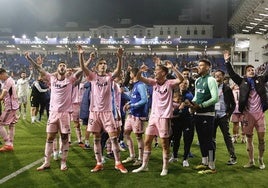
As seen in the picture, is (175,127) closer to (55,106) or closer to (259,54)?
(55,106)

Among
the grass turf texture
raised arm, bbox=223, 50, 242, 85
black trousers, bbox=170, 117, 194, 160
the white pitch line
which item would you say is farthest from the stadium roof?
the white pitch line

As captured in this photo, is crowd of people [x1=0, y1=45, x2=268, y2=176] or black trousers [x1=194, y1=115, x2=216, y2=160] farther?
black trousers [x1=194, y1=115, x2=216, y2=160]

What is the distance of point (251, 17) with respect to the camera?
43219mm

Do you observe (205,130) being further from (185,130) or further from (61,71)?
(61,71)

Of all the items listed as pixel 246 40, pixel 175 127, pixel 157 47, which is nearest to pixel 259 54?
pixel 246 40

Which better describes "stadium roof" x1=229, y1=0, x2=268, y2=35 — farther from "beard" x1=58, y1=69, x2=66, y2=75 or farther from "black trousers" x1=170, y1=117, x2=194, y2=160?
"beard" x1=58, y1=69, x2=66, y2=75

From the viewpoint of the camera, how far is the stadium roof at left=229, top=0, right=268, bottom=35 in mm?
38375

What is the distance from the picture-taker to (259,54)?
4838 centimetres

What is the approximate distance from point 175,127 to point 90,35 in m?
76.2

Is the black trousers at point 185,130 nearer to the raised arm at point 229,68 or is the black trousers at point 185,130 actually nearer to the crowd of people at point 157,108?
the crowd of people at point 157,108

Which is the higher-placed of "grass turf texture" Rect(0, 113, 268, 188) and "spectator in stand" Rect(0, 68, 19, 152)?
"spectator in stand" Rect(0, 68, 19, 152)

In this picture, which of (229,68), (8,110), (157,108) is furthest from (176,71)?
(8,110)

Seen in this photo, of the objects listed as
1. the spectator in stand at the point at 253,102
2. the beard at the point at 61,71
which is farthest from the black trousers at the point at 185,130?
the beard at the point at 61,71

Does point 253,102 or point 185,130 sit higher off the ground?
point 253,102
